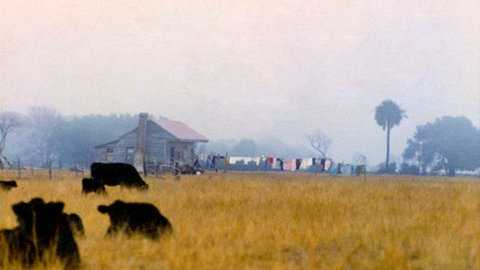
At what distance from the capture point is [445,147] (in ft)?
351

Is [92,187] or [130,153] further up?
[130,153]

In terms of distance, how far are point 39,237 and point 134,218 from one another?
8.20ft

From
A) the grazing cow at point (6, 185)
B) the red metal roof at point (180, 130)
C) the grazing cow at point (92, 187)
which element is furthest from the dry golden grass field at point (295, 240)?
the red metal roof at point (180, 130)

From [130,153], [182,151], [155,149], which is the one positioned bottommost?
[130,153]

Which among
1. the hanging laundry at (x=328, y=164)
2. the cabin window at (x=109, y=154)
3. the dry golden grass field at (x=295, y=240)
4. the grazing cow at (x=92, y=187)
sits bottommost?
the dry golden grass field at (x=295, y=240)

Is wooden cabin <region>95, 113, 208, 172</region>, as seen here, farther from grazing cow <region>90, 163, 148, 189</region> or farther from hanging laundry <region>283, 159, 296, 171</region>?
hanging laundry <region>283, 159, 296, 171</region>

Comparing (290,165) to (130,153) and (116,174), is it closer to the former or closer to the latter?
(130,153)

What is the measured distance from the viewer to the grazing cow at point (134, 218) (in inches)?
435

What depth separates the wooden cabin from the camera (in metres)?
61.2

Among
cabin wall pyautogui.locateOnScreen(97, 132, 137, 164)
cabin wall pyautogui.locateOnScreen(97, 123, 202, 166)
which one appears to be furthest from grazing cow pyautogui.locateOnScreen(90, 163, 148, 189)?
cabin wall pyautogui.locateOnScreen(97, 132, 137, 164)

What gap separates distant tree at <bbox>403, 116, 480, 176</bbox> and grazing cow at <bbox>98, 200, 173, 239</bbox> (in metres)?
96.7

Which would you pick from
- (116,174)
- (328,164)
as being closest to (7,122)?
(328,164)

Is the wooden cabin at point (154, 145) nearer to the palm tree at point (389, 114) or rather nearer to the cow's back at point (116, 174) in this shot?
the cow's back at point (116, 174)

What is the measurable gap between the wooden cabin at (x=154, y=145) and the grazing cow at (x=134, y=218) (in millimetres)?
47870
